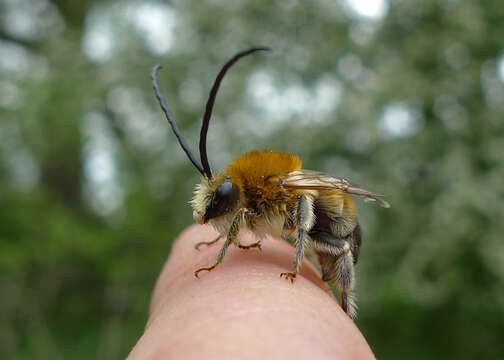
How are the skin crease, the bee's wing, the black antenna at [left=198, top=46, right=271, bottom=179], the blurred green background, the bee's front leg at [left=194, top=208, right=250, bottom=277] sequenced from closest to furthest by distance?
the skin crease → the black antenna at [left=198, top=46, right=271, bottom=179] → the bee's front leg at [left=194, top=208, right=250, bottom=277] → the bee's wing → the blurred green background

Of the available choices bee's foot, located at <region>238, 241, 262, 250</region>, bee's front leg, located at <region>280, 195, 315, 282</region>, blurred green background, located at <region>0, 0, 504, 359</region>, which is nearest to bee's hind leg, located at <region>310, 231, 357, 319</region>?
bee's front leg, located at <region>280, 195, 315, 282</region>

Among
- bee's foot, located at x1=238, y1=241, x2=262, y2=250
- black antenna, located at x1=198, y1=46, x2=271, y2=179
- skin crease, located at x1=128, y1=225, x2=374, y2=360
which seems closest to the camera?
skin crease, located at x1=128, y1=225, x2=374, y2=360

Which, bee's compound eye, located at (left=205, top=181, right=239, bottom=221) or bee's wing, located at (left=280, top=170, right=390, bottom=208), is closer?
bee's compound eye, located at (left=205, top=181, right=239, bottom=221)

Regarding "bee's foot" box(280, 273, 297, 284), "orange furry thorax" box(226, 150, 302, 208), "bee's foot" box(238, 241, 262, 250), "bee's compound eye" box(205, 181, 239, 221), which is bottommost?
"bee's foot" box(238, 241, 262, 250)

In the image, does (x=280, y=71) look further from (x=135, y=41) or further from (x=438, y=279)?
(x=438, y=279)

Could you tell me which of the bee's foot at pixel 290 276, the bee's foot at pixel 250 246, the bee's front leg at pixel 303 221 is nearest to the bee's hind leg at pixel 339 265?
the bee's front leg at pixel 303 221

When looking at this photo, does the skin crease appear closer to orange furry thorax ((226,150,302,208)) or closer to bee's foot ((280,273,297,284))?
bee's foot ((280,273,297,284))

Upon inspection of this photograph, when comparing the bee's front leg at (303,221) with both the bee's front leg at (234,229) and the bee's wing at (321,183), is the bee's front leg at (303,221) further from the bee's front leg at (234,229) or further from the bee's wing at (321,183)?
the bee's front leg at (234,229)

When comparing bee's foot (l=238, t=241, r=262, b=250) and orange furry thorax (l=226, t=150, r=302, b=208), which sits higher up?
orange furry thorax (l=226, t=150, r=302, b=208)

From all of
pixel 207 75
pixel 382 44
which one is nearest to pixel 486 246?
pixel 382 44
